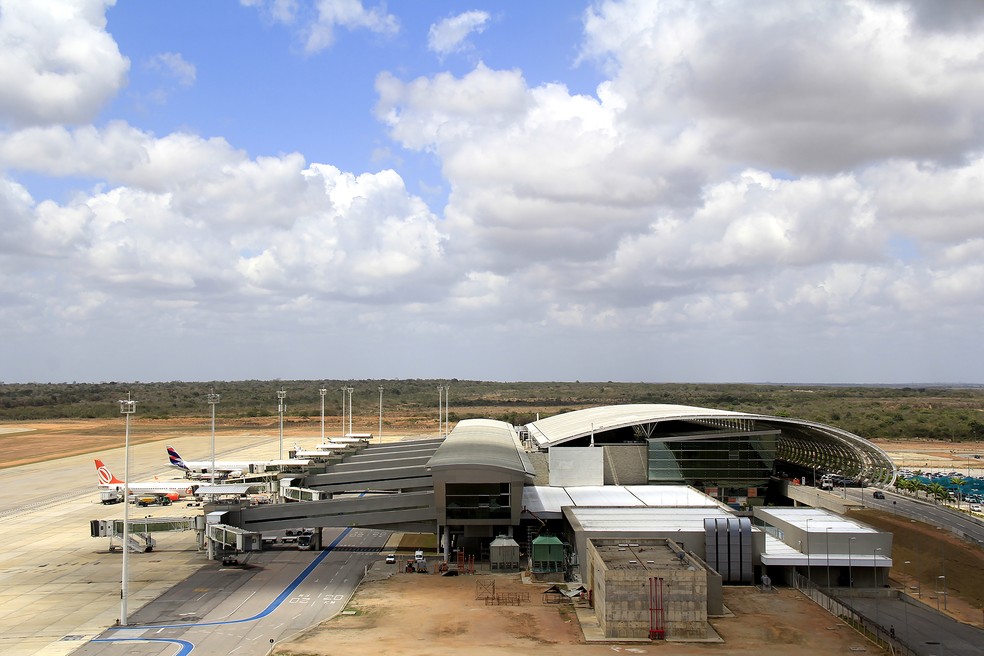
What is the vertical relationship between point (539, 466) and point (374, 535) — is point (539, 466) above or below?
above

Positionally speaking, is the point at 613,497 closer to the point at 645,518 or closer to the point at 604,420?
the point at 645,518

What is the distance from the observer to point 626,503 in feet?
267

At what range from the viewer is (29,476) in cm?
12888

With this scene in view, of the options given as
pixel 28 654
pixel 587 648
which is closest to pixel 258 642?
pixel 28 654

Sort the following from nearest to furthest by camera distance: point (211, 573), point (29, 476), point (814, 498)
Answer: point (211, 573) → point (814, 498) → point (29, 476)

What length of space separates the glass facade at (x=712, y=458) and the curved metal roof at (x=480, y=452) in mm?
18467

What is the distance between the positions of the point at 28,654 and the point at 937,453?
16644 centimetres

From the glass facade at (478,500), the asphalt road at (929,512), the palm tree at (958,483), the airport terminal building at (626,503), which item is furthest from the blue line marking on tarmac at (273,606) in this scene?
the palm tree at (958,483)

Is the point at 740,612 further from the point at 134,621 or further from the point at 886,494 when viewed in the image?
the point at 886,494

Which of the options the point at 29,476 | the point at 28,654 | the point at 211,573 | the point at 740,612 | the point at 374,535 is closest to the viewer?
the point at 28,654

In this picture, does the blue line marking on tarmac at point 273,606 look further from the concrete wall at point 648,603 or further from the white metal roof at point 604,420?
the white metal roof at point 604,420

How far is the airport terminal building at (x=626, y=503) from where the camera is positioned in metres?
64.2

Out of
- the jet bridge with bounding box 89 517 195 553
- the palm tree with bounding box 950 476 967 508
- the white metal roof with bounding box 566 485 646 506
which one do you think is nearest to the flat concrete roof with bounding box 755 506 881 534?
the white metal roof with bounding box 566 485 646 506

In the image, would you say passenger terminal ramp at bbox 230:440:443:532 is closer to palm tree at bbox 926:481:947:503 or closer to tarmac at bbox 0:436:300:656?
tarmac at bbox 0:436:300:656
